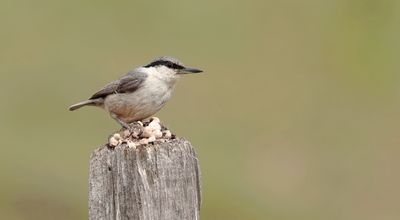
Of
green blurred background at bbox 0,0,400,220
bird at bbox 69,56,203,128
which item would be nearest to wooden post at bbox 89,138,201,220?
bird at bbox 69,56,203,128

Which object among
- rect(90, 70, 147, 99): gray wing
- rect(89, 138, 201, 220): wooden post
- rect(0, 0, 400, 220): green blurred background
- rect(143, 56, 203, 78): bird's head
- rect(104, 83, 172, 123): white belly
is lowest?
rect(89, 138, 201, 220): wooden post

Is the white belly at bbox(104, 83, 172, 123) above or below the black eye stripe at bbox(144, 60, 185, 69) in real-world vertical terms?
below

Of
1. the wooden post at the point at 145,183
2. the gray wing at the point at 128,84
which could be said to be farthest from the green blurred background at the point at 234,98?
the wooden post at the point at 145,183

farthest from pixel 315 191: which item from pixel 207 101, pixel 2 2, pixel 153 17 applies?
pixel 2 2

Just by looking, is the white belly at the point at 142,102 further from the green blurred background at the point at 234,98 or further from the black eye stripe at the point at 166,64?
the green blurred background at the point at 234,98

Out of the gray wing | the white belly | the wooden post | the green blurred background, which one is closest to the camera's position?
the wooden post

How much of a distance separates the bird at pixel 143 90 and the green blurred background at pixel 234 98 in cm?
842

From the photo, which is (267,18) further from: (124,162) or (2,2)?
(124,162)

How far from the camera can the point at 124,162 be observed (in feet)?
15.3

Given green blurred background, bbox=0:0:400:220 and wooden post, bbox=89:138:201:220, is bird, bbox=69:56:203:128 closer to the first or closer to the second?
wooden post, bbox=89:138:201:220

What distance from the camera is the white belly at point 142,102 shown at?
834 cm

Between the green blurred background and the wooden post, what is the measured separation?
12081mm

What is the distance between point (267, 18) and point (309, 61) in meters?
3.20

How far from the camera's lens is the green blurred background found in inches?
741
